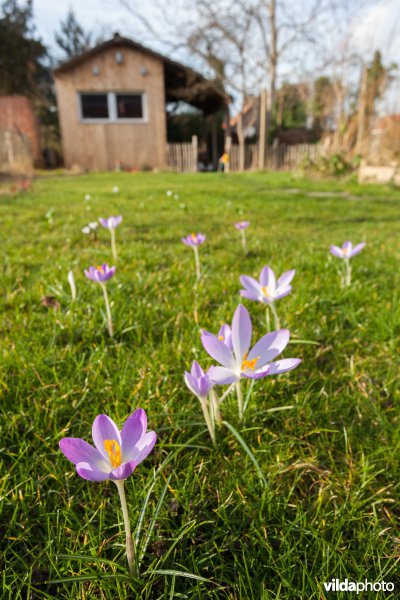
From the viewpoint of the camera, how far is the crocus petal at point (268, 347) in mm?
774

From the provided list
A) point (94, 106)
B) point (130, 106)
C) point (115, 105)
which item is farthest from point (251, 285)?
point (94, 106)

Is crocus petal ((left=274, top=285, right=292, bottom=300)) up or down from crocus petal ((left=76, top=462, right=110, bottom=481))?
up

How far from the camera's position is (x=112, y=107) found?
51.6ft

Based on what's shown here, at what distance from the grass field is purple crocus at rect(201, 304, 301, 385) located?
8.6 inches

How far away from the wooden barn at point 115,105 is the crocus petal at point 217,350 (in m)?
16.4

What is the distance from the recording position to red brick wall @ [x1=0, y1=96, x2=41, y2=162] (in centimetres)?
1650

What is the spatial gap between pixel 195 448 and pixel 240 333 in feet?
1.22

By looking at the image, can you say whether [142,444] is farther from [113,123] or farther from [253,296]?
[113,123]

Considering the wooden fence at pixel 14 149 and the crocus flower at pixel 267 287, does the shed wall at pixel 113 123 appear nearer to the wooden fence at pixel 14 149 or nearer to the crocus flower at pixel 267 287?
the wooden fence at pixel 14 149

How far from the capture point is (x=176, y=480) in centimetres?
87

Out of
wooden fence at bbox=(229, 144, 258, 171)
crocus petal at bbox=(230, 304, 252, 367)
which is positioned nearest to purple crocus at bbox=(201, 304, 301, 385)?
crocus petal at bbox=(230, 304, 252, 367)

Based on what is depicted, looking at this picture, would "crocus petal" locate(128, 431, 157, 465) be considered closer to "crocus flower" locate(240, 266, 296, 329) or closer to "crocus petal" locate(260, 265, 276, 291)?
"crocus flower" locate(240, 266, 296, 329)

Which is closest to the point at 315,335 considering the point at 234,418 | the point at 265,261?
the point at 234,418

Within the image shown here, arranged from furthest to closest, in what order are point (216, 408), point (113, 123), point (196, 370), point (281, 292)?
point (113, 123)
point (281, 292)
point (216, 408)
point (196, 370)
